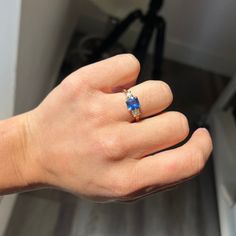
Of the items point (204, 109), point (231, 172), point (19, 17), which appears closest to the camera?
point (19, 17)

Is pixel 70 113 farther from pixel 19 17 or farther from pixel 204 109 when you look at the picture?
pixel 204 109

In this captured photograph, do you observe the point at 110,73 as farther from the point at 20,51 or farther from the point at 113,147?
the point at 20,51

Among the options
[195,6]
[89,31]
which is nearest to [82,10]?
[89,31]

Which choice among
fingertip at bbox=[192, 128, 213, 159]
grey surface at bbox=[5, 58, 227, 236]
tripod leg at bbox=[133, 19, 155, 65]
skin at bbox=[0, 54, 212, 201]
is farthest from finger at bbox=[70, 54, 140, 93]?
tripod leg at bbox=[133, 19, 155, 65]

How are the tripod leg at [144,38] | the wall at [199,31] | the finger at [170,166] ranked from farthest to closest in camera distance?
the wall at [199,31], the tripod leg at [144,38], the finger at [170,166]

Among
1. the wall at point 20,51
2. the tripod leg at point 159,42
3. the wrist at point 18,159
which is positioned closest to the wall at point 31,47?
the wall at point 20,51

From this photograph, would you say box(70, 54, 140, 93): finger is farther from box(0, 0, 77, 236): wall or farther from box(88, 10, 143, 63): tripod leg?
box(88, 10, 143, 63): tripod leg

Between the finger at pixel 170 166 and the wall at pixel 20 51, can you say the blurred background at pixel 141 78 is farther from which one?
the finger at pixel 170 166

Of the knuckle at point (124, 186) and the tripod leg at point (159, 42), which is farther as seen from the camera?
the tripod leg at point (159, 42)
